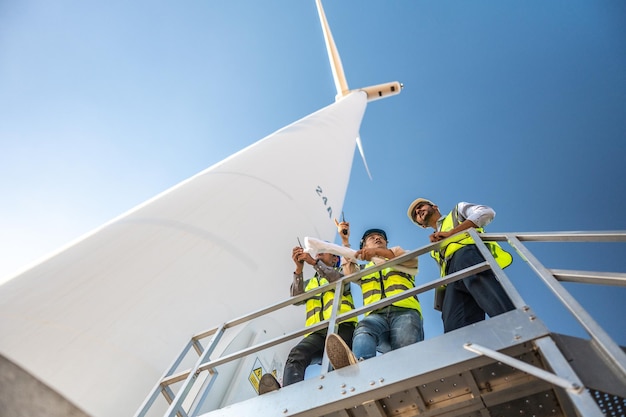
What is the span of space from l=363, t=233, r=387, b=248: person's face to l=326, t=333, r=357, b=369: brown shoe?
2.51 metres

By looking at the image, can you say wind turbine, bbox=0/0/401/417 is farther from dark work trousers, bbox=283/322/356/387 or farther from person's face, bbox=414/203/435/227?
person's face, bbox=414/203/435/227

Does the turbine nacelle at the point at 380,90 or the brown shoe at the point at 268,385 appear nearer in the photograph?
the brown shoe at the point at 268,385

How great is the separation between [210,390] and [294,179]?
434 centimetres

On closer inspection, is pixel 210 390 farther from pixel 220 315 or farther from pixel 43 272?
pixel 43 272

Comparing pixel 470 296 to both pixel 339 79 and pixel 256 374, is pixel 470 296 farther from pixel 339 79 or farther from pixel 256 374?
pixel 339 79

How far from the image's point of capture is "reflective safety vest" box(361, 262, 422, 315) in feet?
14.7

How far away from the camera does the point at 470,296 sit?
3.91 meters

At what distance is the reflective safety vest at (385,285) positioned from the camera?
448 cm

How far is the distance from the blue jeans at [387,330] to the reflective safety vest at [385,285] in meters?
0.22

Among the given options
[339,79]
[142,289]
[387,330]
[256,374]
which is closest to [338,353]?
[387,330]

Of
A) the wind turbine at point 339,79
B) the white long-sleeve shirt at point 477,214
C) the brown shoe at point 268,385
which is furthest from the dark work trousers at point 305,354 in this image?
the wind turbine at point 339,79

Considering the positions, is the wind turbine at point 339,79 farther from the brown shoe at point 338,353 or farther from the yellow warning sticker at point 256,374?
the brown shoe at point 338,353

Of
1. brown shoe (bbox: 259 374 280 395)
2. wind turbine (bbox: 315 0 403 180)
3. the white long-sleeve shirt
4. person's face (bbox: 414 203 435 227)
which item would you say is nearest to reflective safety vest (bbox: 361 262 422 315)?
person's face (bbox: 414 203 435 227)

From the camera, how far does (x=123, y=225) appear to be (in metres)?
4.80
